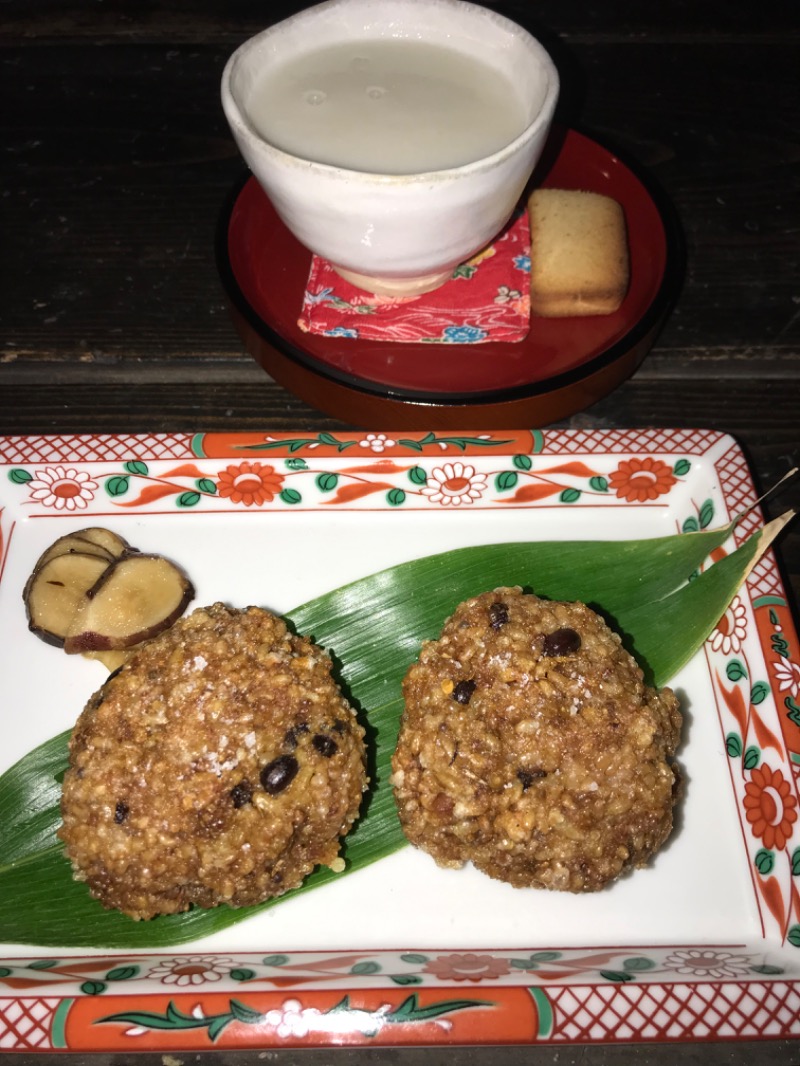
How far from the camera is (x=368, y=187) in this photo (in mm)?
2270

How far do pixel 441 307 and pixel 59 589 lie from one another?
4.97 ft

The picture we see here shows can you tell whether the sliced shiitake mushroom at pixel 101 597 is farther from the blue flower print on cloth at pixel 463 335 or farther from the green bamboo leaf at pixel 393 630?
the blue flower print on cloth at pixel 463 335

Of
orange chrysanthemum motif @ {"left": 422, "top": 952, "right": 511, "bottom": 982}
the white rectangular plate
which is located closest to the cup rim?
the white rectangular plate

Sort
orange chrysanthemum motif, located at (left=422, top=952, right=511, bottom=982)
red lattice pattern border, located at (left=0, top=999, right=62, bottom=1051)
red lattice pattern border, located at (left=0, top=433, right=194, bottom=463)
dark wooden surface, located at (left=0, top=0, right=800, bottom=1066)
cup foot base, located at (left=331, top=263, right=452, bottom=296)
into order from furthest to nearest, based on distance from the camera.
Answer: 1. dark wooden surface, located at (left=0, top=0, right=800, bottom=1066)
2. cup foot base, located at (left=331, top=263, right=452, bottom=296)
3. red lattice pattern border, located at (left=0, top=433, right=194, bottom=463)
4. orange chrysanthemum motif, located at (left=422, top=952, right=511, bottom=982)
5. red lattice pattern border, located at (left=0, top=999, right=62, bottom=1051)

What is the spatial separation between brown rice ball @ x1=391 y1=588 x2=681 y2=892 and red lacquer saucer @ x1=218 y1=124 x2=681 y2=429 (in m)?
0.92

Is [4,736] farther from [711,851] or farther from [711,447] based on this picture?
[711,447]

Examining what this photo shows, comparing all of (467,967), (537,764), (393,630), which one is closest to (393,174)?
(393,630)

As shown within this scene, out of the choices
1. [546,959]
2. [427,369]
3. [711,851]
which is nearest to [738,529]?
[711,851]

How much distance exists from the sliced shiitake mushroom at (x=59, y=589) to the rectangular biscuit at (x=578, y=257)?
1625 millimetres

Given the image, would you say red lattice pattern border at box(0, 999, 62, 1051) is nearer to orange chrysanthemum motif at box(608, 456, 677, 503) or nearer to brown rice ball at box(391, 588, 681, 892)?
brown rice ball at box(391, 588, 681, 892)

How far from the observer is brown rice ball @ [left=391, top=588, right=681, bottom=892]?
180 centimetres

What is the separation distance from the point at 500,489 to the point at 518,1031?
136cm

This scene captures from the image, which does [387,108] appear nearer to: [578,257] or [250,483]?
[578,257]

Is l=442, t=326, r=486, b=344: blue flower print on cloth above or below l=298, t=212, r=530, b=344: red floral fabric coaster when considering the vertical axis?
below
